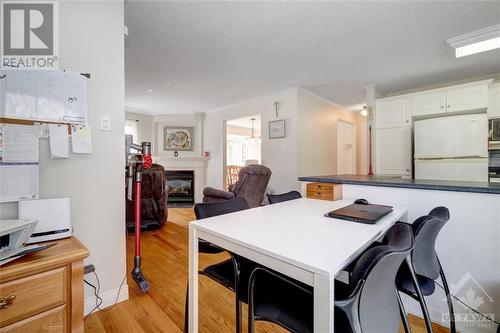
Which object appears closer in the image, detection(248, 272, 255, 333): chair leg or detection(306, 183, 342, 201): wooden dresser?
detection(248, 272, 255, 333): chair leg

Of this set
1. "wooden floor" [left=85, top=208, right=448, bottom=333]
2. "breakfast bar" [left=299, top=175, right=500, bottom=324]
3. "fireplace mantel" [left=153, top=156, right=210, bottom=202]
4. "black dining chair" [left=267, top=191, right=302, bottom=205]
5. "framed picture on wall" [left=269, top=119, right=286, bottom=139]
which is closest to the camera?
"breakfast bar" [left=299, top=175, right=500, bottom=324]

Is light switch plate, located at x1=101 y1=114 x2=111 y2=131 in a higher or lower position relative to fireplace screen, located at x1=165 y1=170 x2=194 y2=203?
higher

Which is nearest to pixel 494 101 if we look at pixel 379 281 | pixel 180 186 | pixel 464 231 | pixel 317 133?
pixel 317 133

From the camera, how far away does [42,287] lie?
2.89ft

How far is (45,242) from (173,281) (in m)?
1.10

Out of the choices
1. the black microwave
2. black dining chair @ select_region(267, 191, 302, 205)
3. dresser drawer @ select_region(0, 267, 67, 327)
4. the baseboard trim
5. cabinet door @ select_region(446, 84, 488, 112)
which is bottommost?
the baseboard trim

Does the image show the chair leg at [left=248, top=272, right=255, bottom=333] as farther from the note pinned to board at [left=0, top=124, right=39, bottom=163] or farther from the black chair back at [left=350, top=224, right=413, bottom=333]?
the note pinned to board at [left=0, top=124, right=39, bottom=163]

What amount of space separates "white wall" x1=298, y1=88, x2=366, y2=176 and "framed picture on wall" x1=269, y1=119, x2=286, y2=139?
0.31 meters

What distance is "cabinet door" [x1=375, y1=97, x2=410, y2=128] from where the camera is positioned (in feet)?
11.2

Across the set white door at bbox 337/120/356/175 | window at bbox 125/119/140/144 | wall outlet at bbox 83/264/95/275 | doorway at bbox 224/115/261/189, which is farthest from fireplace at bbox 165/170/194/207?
wall outlet at bbox 83/264/95/275

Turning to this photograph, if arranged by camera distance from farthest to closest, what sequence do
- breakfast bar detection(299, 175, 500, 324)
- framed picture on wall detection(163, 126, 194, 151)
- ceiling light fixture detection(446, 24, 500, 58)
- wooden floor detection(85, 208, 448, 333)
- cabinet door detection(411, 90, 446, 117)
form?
1. framed picture on wall detection(163, 126, 194, 151)
2. cabinet door detection(411, 90, 446, 117)
3. ceiling light fixture detection(446, 24, 500, 58)
4. wooden floor detection(85, 208, 448, 333)
5. breakfast bar detection(299, 175, 500, 324)

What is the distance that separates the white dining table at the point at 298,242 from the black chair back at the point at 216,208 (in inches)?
6.6

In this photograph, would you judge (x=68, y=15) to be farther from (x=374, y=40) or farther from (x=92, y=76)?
(x=374, y=40)

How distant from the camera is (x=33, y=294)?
2.83 ft
